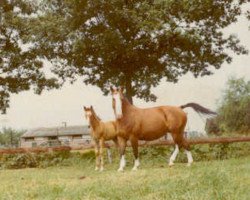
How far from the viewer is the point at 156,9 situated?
28562 mm

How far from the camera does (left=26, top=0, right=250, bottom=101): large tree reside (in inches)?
1139

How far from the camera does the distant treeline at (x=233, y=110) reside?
101500mm

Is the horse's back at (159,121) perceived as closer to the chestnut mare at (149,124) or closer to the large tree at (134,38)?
the chestnut mare at (149,124)

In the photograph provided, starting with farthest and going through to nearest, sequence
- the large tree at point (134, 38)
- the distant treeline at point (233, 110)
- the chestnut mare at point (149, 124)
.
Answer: the distant treeline at point (233, 110), the large tree at point (134, 38), the chestnut mare at point (149, 124)

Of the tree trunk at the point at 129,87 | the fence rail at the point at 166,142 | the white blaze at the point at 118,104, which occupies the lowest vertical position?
the fence rail at the point at 166,142

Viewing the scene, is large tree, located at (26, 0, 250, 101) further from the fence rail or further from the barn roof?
the barn roof

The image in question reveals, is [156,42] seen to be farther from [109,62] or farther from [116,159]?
[116,159]

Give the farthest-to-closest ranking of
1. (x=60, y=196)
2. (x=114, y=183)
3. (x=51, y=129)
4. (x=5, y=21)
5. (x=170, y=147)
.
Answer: (x=51, y=129) < (x=5, y=21) < (x=170, y=147) < (x=114, y=183) < (x=60, y=196)

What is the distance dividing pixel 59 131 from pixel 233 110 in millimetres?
38542

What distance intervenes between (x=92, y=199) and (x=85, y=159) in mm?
16419

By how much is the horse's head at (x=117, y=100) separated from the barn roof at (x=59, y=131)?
3436 inches

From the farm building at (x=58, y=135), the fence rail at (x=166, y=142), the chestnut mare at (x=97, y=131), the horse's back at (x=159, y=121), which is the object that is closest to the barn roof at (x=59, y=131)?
the farm building at (x=58, y=135)

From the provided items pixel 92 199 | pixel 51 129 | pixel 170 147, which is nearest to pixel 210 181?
pixel 92 199

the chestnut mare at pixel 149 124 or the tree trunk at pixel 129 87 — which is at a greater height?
the tree trunk at pixel 129 87
